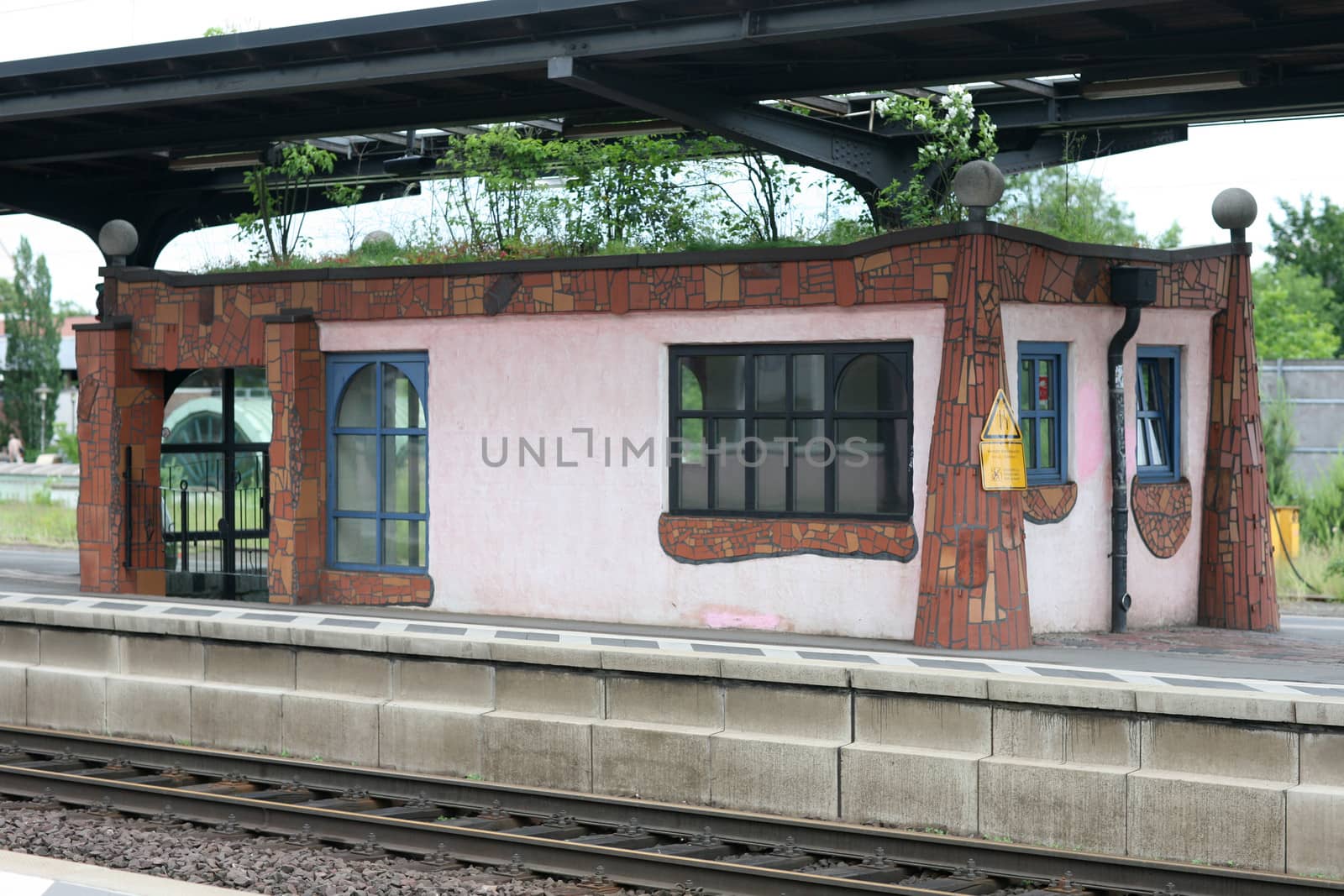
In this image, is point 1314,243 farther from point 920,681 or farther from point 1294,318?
point 920,681

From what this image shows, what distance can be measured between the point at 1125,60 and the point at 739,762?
7.15m

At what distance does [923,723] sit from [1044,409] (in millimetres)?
4047

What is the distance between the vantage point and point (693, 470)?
42.3 ft

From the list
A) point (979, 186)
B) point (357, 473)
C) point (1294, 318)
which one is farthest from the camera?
point (1294, 318)

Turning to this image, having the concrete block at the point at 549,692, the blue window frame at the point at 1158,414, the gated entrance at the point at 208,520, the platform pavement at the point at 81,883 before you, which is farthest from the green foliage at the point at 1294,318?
the platform pavement at the point at 81,883

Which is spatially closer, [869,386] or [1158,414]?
[869,386]

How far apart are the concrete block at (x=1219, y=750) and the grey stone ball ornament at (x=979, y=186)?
4410 millimetres

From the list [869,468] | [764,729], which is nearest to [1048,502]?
[869,468]

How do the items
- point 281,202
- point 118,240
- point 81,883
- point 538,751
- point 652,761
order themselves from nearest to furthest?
point 81,883
point 652,761
point 538,751
point 118,240
point 281,202

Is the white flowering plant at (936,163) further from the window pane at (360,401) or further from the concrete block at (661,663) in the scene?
the window pane at (360,401)

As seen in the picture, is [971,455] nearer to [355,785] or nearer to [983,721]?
[983,721]

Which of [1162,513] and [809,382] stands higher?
[809,382]

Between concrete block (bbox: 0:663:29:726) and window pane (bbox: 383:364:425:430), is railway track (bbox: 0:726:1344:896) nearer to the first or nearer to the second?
concrete block (bbox: 0:663:29:726)

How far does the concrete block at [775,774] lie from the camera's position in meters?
9.45
